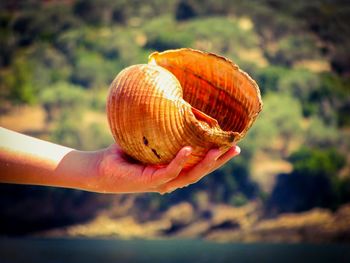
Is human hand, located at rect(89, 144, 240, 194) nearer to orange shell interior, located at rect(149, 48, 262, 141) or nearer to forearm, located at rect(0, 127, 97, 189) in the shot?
forearm, located at rect(0, 127, 97, 189)

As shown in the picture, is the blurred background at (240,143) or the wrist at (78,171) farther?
the blurred background at (240,143)

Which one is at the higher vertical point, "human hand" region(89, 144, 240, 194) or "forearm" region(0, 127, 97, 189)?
"forearm" region(0, 127, 97, 189)

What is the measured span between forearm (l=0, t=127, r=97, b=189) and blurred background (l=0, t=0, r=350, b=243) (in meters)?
39.6

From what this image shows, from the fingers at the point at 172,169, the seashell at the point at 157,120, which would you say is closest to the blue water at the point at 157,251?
the seashell at the point at 157,120

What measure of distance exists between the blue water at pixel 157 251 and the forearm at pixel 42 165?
32.6m

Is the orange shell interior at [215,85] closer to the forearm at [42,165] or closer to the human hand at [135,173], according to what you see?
the human hand at [135,173]

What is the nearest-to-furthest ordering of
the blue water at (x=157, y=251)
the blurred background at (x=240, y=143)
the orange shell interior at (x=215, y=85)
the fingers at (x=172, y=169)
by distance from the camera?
the fingers at (x=172, y=169)
the orange shell interior at (x=215, y=85)
the blue water at (x=157, y=251)
the blurred background at (x=240, y=143)

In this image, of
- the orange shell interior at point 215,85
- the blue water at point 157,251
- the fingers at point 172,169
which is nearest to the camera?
the fingers at point 172,169

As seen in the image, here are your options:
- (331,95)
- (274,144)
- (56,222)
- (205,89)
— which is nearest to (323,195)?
(274,144)

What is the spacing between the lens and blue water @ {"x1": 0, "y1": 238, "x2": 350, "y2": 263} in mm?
37656

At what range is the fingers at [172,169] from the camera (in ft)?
6.93

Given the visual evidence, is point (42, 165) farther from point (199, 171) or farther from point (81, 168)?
point (199, 171)

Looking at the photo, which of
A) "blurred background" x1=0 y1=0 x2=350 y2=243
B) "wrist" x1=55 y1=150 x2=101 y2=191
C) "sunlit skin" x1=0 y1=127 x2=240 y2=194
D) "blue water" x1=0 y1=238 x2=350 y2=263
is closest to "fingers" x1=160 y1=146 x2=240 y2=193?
"sunlit skin" x1=0 y1=127 x2=240 y2=194

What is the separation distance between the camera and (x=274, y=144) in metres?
46.2
